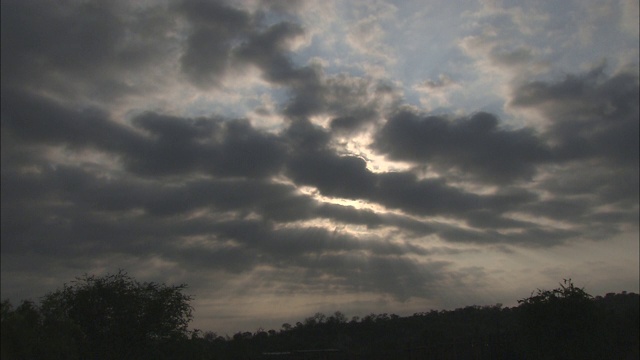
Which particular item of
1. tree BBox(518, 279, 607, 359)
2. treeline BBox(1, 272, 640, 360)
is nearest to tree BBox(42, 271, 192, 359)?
treeline BBox(1, 272, 640, 360)

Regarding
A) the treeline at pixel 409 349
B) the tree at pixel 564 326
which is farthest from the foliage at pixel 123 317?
the tree at pixel 564 326

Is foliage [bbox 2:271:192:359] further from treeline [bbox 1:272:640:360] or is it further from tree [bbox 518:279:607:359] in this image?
tree [bbox 518:279:607:359]

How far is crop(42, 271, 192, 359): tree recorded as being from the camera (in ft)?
74.7

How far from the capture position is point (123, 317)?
76.4 feet

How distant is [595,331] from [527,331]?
9.05 feet

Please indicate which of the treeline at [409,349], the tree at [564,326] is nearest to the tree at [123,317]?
the treeline at [409,349]

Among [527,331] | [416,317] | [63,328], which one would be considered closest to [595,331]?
[527,331]

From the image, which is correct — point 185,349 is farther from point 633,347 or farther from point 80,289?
point 633,347

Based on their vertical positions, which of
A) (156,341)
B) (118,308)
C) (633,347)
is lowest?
(633,347)

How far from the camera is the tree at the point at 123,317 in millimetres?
22766

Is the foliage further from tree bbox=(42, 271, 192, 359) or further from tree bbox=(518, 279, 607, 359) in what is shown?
tree bbox=(518, 279, 607, 359)

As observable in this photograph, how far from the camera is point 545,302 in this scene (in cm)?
2458

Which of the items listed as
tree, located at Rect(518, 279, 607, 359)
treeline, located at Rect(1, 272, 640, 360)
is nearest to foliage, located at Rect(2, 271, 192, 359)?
treeline, located at Rect(1, 272, 640, 360)

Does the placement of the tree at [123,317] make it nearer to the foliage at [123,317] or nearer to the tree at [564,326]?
the foliage at [123,317]
